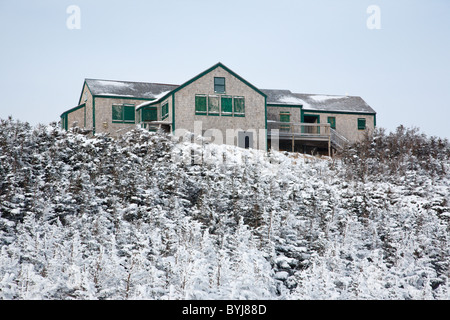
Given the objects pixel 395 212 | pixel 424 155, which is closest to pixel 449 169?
pixel 424 155

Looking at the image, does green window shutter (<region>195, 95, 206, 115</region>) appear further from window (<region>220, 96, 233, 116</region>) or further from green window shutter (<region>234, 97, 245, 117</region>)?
green window shutter (<region>234, 97, 245, 117</region>)

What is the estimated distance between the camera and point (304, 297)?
12094 millimetres

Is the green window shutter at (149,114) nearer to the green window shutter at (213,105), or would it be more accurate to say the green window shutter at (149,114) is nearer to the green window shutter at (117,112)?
the green window shutter at (117,112)

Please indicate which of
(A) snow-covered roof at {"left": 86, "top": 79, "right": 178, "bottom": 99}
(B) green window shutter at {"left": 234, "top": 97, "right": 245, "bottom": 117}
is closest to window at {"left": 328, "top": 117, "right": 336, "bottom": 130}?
(B) green window shutter at {"left": 234, "top": 97, "right": 245, "bottom": 117}

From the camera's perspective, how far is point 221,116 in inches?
1288

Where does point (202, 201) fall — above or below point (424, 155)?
A: below

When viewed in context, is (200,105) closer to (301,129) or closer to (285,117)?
(285,117)

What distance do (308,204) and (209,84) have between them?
552 inches

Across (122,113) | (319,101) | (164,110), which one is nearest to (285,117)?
(319,101)

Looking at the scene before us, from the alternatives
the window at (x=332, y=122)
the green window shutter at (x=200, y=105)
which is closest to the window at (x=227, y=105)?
the green window shutter at (x=200, y=105)

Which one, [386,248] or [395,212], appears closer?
[386,248]

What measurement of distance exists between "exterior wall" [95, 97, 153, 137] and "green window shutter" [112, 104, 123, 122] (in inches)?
7.7

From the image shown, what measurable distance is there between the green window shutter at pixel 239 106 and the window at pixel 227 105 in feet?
0.93
